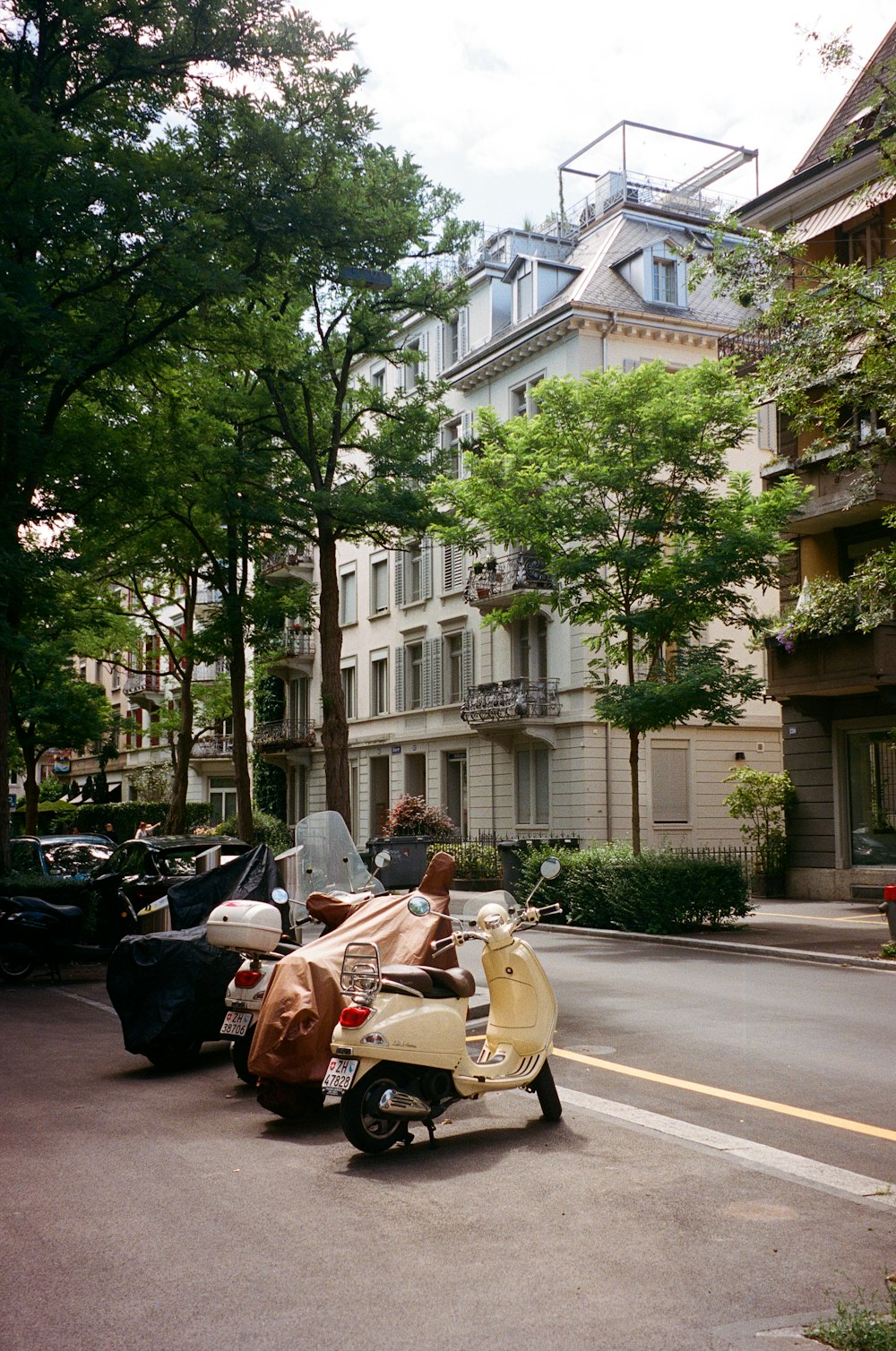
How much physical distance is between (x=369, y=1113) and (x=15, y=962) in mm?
9979

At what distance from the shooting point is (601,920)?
20.6 metres

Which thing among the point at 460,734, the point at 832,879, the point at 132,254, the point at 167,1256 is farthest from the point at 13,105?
the point at 460,734

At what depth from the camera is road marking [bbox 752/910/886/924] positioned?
21422 mm

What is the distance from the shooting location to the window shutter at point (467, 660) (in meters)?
39.3

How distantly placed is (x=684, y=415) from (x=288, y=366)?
9267mm

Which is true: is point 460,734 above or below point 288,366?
below

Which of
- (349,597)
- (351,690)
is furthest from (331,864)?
(349,597)

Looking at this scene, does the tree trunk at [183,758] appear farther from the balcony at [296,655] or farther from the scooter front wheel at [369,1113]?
the scooter front wheel at [369,1113]

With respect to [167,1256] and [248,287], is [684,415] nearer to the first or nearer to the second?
[248,287]

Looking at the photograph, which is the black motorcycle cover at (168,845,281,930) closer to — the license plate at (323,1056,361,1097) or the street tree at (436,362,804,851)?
the license plate at (323,1056,361,1097)

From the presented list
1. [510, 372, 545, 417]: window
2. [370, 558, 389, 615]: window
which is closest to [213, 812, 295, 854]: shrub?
[370, 558, 389, 615]: window

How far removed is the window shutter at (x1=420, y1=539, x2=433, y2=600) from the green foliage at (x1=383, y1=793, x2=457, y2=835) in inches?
377

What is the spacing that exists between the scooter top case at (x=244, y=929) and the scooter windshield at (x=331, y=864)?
1.06 m

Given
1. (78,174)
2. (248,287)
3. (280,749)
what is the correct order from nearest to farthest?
(78,174), (248,287), (280,749)
